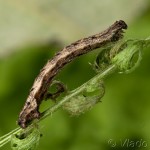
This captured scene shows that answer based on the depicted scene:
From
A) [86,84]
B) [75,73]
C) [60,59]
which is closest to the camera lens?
[86,84]

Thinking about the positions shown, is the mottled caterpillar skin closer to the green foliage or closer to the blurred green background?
the green foliage

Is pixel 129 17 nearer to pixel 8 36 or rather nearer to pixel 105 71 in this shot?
pixel 8 36

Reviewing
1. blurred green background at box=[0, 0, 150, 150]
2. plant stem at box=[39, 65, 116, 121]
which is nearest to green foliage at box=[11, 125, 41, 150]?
plant stem at box=[39, 65, 116, 121]

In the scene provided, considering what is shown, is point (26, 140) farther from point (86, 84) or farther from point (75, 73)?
point (75, 73)

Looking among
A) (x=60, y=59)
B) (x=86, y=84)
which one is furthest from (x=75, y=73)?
(x=86, y=84)

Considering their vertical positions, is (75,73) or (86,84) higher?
(75,73)

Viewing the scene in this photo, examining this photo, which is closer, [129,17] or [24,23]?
[129,17]

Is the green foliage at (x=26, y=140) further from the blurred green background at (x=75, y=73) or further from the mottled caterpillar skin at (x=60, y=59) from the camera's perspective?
→ the blurred green background at (x=75, y=73)

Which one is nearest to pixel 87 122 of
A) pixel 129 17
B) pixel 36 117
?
pixel 129 17
